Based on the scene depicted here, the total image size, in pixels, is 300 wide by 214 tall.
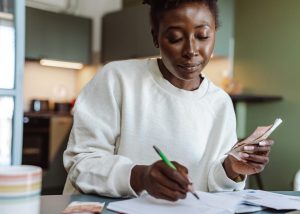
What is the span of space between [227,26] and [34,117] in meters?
2.26

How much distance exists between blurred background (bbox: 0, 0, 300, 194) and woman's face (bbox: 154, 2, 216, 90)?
0.59 meters

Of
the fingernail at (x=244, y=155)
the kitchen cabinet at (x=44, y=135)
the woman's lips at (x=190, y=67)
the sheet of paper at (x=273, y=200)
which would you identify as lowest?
the kitchen cabinet at (x=44, y=135)

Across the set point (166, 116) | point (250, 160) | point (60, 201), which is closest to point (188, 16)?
point (166, 116)

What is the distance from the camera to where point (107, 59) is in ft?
16.0

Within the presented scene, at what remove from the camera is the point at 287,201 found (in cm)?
78

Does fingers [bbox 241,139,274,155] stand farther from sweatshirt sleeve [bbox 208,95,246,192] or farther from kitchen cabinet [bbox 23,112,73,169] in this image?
kitchen cabinet [bbox 23,112,73,169]

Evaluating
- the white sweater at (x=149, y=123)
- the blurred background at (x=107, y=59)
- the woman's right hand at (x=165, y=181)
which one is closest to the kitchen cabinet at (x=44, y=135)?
the blurred background at (x=107, y=59)

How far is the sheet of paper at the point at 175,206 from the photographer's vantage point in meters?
0.66

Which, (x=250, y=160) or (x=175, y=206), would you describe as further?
(x=250, y=160)

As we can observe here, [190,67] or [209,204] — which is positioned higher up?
[190,67]

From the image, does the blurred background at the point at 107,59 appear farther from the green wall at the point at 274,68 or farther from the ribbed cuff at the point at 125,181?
the ribbed cuff at the point at 125,181

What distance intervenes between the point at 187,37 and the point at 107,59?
405 cm

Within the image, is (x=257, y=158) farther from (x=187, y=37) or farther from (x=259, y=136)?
(x=187, y=37)

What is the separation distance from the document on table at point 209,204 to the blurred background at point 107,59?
780 mm
